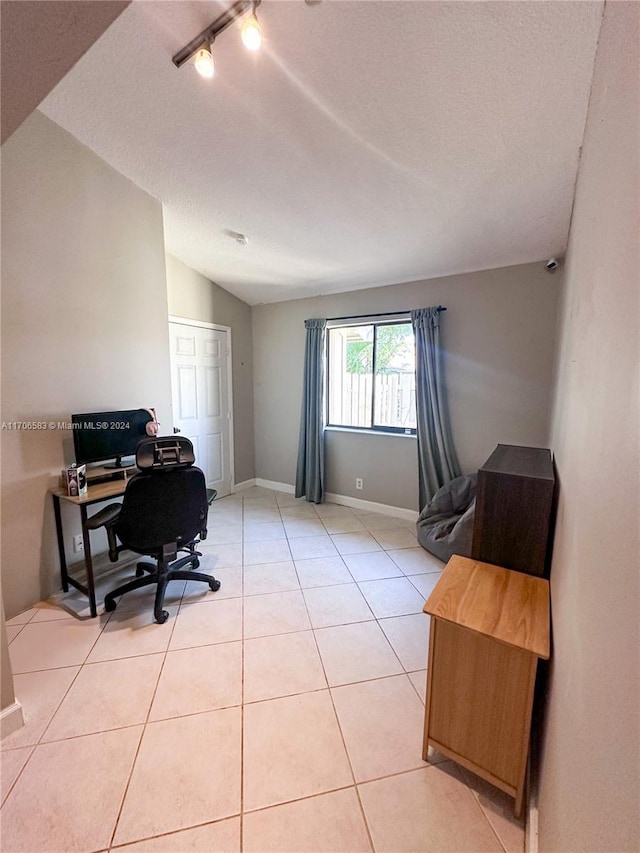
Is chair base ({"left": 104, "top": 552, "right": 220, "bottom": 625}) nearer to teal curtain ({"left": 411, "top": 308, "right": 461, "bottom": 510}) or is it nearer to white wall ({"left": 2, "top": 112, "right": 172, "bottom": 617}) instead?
white wall ({"left": 2, "top": 112, "right": 172, "bottom": 617})

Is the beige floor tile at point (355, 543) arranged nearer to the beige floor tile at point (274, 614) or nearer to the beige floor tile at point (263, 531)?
the beige floor tile at point (263, 531)

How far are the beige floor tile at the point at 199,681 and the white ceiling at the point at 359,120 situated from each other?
2715 mm

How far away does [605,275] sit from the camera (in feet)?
2.63

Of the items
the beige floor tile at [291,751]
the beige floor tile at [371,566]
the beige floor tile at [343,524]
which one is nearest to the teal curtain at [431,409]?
the beige floor tile at [343,524]

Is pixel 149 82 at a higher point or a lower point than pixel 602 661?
higher

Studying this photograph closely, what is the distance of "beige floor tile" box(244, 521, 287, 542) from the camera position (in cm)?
319

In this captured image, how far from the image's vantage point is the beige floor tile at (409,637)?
70.1 inches

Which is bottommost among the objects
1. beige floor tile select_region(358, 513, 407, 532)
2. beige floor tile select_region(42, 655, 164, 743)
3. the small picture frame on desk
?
beige floor tile select_region(42, 655, 164, 743)

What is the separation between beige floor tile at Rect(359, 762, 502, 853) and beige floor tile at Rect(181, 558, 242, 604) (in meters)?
1.38

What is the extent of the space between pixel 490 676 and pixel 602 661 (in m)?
0.75

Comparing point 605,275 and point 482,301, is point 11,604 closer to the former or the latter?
point 605,275

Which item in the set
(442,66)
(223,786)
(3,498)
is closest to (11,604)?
(3,498)

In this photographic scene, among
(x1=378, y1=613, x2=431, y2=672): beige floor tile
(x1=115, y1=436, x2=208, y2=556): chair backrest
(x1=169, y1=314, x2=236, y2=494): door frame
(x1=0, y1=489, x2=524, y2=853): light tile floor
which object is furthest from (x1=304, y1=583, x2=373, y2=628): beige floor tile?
(x1=169, y1=314, x2=236, y2=494): door frame

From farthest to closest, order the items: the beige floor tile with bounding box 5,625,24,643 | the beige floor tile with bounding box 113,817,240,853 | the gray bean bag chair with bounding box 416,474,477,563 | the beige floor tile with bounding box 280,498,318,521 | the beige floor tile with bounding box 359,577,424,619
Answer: the beige floor tile with bounding box 280,498,318,521
the gray bean bag chair with bounding box 416,474,477,563
the beige floor tile with bounding box 359,577,424,619
the beige floor tile with bounding box 5,625,24,643
the beige floor tile with bounding box 113,817,240,853
